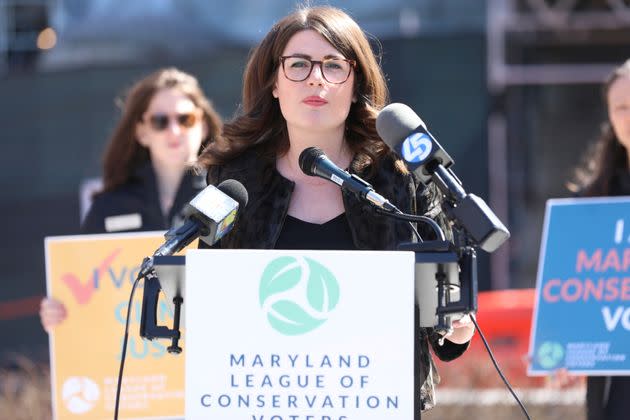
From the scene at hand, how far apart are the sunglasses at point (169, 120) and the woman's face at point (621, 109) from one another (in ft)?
6.10

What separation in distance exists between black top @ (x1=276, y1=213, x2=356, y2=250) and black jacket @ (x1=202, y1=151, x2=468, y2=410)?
0.11 feet

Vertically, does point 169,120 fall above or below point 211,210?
above

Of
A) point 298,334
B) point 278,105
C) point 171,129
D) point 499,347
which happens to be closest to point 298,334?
point 298,334

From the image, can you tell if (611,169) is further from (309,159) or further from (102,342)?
(102,342)

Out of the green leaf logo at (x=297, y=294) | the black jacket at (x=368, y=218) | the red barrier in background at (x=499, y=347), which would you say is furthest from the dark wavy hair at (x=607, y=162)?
the green leaf logo at (x=297, y=294)

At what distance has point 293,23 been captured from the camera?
3289 millimetres

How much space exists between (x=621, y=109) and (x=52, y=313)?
2431mm

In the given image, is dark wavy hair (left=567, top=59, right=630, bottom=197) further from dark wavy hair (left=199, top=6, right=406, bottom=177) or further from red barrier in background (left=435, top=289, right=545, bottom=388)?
red barrier in background (left=435, top=289, right=545, bottom=388)

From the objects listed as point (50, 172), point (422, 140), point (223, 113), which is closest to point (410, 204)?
point (422, 140)

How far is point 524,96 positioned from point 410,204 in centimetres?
657

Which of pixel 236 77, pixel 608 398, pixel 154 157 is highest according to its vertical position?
pixel 236 77

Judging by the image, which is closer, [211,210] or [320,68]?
[211,210]

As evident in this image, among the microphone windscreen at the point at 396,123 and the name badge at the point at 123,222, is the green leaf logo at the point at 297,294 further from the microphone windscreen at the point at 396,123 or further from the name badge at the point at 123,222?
the name badge at the point at 123,222

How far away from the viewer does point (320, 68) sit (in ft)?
10.5
